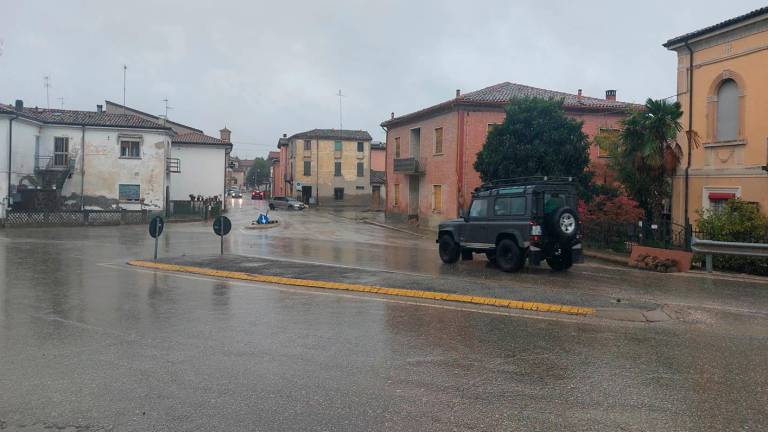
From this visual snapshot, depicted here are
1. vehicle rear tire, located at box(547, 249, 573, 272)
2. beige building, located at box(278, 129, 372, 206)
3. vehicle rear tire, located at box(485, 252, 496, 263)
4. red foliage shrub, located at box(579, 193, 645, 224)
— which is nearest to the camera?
vehicle rear tire, located at box(547, 249, 573, 272)

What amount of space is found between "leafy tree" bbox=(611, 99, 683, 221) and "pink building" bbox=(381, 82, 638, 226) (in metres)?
7.92

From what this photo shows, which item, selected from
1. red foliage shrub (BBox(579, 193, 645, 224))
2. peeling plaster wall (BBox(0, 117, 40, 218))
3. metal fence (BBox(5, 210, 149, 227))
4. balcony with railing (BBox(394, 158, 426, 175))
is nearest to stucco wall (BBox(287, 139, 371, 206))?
balcony with railing (BBox(394, 158, 426, 175))

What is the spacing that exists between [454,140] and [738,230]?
17719 millimetres

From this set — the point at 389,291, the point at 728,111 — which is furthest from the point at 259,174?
the point at 389,291

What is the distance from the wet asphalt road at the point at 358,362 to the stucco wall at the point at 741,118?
6880mm

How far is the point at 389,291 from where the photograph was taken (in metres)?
11.4

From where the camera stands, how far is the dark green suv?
552 inches

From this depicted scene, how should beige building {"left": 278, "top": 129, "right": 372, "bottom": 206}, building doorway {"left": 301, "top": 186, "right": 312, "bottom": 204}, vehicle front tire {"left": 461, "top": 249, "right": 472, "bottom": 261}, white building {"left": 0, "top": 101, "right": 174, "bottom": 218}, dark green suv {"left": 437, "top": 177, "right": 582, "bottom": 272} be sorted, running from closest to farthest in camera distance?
dark green suv {"left": 437, "top": 177, "right": 582, "bottom": 272}
vehicle front tire {"left": 461, "top": 249, "right": 472, "bottom": 261}
white building {"left": 0, "top": 101, "right": 174, "bottom": 218}
beige building {"left": 278, "top": 129, "right": 372, "bottom": 206}
building doorway {"left": 301, "top": 186, "right": 312, "bottom": 204}

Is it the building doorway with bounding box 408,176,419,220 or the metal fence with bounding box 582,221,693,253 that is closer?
the metal fence with bounding box 582,221,693,253

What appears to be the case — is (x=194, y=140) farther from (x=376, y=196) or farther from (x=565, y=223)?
(x=565, y=223)

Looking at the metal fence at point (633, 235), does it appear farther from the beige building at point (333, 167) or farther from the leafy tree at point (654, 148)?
the beige building at point (333, 167)

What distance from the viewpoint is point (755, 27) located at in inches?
690

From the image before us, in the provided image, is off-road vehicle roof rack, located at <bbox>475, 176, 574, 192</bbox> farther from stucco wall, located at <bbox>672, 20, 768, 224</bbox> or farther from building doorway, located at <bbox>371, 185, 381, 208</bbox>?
building doorway, located at <bbox>371, 185, 381, 208</bbox>

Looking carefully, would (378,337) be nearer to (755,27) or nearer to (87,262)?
(87,262)
